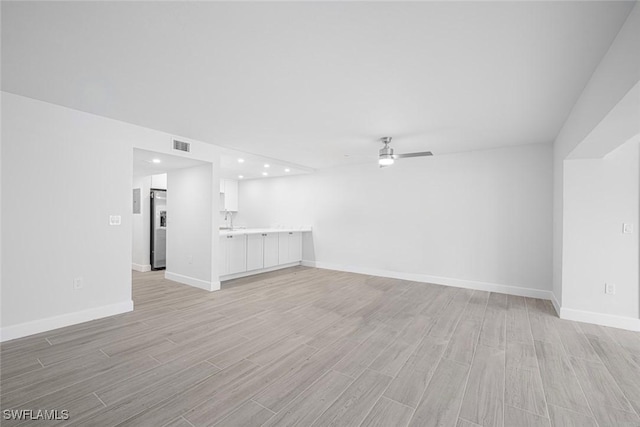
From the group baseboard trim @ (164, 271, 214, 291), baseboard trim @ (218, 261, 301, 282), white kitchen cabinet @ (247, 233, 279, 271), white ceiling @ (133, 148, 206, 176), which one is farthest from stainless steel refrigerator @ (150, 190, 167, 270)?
white kitchen cabinet @ (247, 233, 279, 271)

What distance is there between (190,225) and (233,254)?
977 mm

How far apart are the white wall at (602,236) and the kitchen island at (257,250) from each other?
5054mm

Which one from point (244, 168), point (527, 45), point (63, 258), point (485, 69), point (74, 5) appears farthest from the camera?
point (244, 168)

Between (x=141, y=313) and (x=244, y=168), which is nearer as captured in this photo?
(x=141, y=313)

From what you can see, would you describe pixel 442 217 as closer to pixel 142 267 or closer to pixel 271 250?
pixel 271 250

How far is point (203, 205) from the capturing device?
16.0 ft

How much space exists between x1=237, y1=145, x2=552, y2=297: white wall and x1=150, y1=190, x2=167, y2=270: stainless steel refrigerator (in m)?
3.25

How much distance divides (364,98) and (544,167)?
11.9ft

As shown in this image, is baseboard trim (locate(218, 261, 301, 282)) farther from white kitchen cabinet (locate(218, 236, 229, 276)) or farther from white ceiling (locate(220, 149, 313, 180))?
white ceiling (locate(220, 149, 313, 180))

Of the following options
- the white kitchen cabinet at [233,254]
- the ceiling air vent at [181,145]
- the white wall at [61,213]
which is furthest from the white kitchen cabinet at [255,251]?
the white wall at [61,213]

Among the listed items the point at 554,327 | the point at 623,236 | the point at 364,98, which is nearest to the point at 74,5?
the point at 364,98

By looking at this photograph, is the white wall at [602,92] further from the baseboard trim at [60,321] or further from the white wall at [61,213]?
the baseboard trim at [60,321]

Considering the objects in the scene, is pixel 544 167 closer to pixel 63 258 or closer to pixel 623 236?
pixel 623 236

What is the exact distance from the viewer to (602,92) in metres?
2.13
